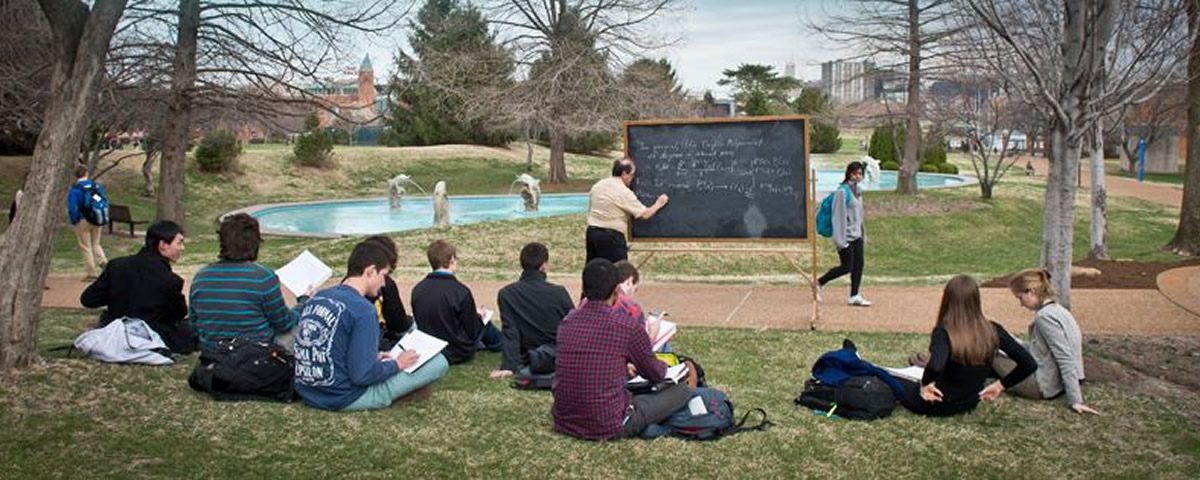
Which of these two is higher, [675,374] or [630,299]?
[630,299]

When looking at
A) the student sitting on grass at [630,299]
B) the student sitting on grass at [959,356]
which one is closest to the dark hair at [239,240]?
the student sitting on grass at [630,299]

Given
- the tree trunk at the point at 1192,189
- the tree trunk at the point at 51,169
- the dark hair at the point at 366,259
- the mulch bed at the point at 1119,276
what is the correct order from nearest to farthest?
the dark hair at the point at 366,259 < the tree trunk at the point at 51,169 < the mulch bed at the point at 1119,276 < the tree trunk at the point at 1192,189

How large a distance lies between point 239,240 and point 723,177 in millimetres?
5573

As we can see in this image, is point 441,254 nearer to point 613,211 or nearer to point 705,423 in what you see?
point 613,211

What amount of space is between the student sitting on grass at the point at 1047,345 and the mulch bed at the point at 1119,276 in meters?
5.99

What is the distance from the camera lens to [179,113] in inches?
688

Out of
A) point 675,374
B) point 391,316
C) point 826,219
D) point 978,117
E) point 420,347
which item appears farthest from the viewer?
point 978,117

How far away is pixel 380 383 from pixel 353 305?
27.7 inches

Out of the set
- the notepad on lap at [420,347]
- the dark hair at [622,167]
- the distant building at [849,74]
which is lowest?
the notepad on lap at [420,347]

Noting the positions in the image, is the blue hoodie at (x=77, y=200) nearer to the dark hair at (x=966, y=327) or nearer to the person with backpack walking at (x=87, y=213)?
Result: the person with backpack walking at (x=87, y=213)

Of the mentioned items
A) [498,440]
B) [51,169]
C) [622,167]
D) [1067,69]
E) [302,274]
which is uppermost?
[1067,69]

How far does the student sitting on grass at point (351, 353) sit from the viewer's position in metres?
5.85

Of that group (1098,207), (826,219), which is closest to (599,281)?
(826,219)

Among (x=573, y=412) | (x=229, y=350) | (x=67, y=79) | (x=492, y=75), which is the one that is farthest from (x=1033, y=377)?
(x=492, y=75)
